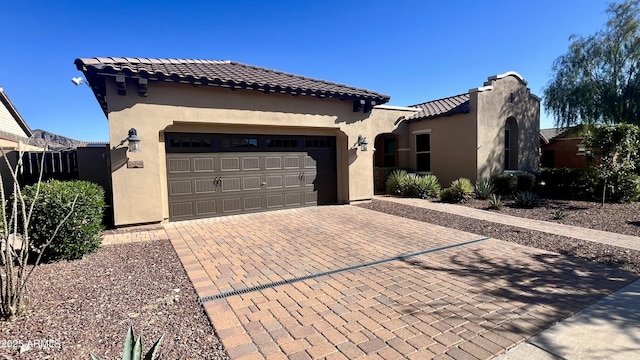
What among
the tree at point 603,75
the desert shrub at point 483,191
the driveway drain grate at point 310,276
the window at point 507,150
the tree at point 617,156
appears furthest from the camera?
the tree at point 603,75

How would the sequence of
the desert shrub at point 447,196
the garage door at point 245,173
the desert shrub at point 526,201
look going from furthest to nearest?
the desert shrub at point 447,196 < the desert shrub at point 526,201 < the garage door at point 245,173

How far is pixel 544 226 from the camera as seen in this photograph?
26.8ft

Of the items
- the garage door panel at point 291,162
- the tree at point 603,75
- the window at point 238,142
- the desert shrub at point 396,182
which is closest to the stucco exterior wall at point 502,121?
the desert shrub at point 396,182

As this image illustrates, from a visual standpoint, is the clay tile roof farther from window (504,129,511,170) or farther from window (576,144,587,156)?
window (576,144,587,156)

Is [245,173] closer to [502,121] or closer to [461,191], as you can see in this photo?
[461,191]

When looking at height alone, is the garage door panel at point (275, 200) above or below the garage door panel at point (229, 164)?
below

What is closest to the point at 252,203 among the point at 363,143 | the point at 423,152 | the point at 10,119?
the point at 363,143

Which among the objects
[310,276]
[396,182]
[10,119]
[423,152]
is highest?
[10,119]

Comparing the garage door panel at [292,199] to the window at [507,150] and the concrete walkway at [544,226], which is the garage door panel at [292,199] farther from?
the window at [507,150]

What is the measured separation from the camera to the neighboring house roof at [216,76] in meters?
7.19

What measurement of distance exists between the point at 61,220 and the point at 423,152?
1465 cm

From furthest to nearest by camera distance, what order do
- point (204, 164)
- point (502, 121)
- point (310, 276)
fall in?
point (502, 121) → point (204, 164) → point (310, 276)

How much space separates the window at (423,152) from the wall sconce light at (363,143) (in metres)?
5.43

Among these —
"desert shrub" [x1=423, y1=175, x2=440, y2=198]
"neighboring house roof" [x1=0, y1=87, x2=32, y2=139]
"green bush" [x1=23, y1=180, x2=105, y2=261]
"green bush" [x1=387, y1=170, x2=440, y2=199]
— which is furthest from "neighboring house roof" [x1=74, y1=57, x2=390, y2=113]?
"neighboring house roof" [x1=0, y1=87, x2=32, y2=139]
